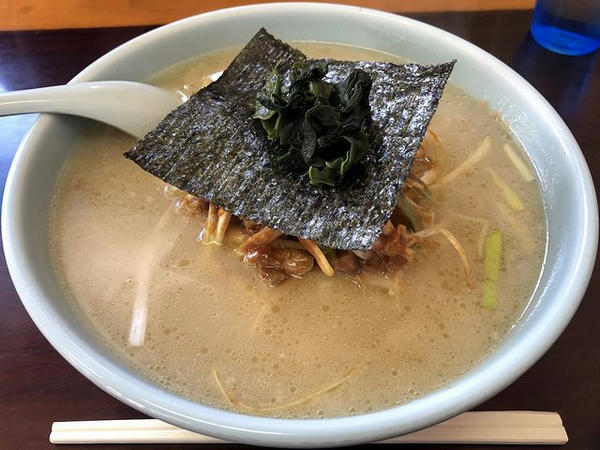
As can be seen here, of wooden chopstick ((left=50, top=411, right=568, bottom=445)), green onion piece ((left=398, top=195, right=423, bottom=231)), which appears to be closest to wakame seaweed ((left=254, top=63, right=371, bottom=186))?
green onion piece ((left=398, top=195, right=423, bottom=231))

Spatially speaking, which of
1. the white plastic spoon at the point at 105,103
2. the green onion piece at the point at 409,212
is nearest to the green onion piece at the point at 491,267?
the green onion piece at the point at 409,212

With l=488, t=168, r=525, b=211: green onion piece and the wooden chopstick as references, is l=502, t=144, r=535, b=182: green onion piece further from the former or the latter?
the wooden chopstick

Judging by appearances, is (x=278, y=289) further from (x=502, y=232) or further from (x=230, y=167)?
(x=502, y=232)

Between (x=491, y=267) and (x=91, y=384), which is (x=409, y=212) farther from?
(x=91, y=384)

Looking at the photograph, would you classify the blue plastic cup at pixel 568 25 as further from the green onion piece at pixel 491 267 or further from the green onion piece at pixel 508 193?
the green onion piece at pixel 491 267

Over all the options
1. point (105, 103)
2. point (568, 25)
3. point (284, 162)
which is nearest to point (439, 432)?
point (284, 162)

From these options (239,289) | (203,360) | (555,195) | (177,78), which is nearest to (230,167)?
(239,289)
